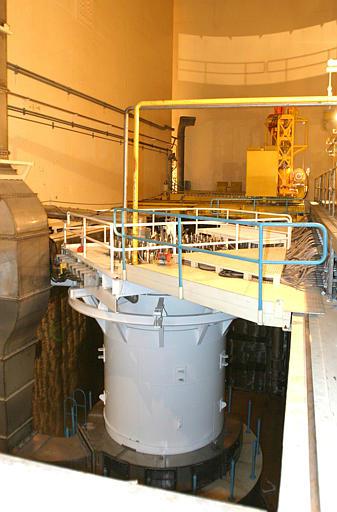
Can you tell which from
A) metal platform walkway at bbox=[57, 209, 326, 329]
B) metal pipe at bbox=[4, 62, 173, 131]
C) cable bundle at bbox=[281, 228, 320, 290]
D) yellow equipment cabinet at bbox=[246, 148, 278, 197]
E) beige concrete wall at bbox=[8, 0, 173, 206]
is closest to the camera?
metal platform walkway at bbox=[57, 209, 326, 329]

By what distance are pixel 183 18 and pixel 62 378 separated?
1691 cm

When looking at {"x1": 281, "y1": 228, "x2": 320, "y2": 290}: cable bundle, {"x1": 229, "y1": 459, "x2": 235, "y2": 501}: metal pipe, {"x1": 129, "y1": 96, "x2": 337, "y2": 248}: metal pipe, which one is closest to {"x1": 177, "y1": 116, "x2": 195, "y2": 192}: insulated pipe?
{"x1": 281, "y1": 228, "x2": 320, "y2": 290}: cable bundle

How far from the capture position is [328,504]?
1820 millimetres

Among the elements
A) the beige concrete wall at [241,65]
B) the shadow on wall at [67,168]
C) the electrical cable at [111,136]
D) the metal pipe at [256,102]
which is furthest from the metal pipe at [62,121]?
the beige concrete wall at [241,65]

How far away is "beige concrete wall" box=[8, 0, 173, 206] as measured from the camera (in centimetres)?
1013

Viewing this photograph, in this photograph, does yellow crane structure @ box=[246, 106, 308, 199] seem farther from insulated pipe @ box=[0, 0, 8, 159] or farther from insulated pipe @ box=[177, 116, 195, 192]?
insulated pipe @ box=[0, 0, 8, 159]

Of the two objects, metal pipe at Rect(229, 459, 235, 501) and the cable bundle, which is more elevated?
the cable bundle

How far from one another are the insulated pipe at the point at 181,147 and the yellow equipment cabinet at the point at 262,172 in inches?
222

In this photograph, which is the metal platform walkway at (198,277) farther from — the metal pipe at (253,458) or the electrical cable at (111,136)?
the electrical cable at (111,136)

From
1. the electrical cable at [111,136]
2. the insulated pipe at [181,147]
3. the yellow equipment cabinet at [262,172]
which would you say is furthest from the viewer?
the insulated pipe at [181,147]

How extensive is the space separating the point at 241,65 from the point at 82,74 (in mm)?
10152

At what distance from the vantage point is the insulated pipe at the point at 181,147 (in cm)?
2094

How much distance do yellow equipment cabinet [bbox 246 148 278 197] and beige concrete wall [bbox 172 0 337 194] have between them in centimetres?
490

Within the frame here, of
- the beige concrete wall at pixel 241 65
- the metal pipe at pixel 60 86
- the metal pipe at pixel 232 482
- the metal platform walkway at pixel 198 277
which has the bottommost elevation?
the metal pipe at pixel 232 482
